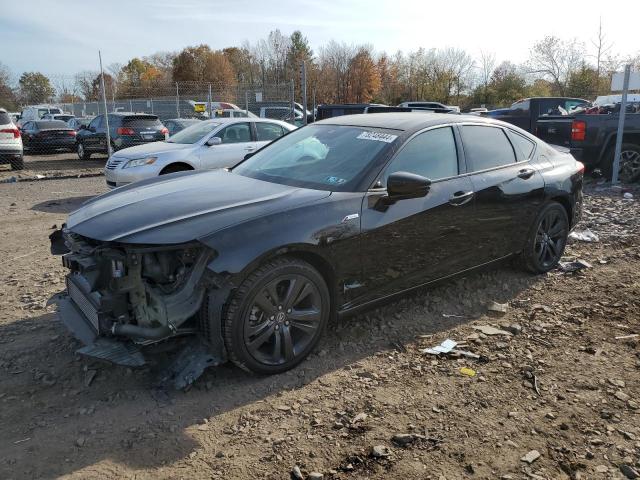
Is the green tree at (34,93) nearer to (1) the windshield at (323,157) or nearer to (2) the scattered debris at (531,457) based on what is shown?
(1) the windshield at (323,157)

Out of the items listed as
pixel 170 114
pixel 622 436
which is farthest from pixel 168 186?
pixel 170 114

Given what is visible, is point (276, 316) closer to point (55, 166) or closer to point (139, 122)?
point (139, 122)

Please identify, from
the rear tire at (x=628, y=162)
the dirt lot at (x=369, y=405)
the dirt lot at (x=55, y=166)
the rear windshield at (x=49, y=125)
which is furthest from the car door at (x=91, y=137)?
the rear tire at (x=628, y=162)

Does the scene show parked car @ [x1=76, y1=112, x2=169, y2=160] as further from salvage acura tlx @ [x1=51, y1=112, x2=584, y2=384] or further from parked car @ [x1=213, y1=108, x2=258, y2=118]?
salvage acura tlx @ [x1=51, y1=112, x2=584, y2=384]

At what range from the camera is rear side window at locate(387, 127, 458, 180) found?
4035 millimetres

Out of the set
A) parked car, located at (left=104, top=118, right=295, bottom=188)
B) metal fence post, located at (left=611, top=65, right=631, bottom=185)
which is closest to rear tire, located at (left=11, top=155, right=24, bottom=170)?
parked car, located at (left=104, top=118, right=295, bottom=188)

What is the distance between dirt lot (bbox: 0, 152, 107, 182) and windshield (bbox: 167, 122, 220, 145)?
489cm

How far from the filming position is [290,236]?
3.32 m

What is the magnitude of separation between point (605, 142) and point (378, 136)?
29.3 feet

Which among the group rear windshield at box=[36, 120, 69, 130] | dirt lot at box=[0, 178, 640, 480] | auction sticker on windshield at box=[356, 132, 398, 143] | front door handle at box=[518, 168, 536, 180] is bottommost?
dirt lot at box=[0, 178, 640, 480]

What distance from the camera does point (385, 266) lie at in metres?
3.86

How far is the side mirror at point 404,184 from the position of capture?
12.0ft

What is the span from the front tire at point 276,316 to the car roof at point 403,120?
60.4 inches

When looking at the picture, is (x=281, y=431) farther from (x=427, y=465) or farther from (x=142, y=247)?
(x=142, y=247)
